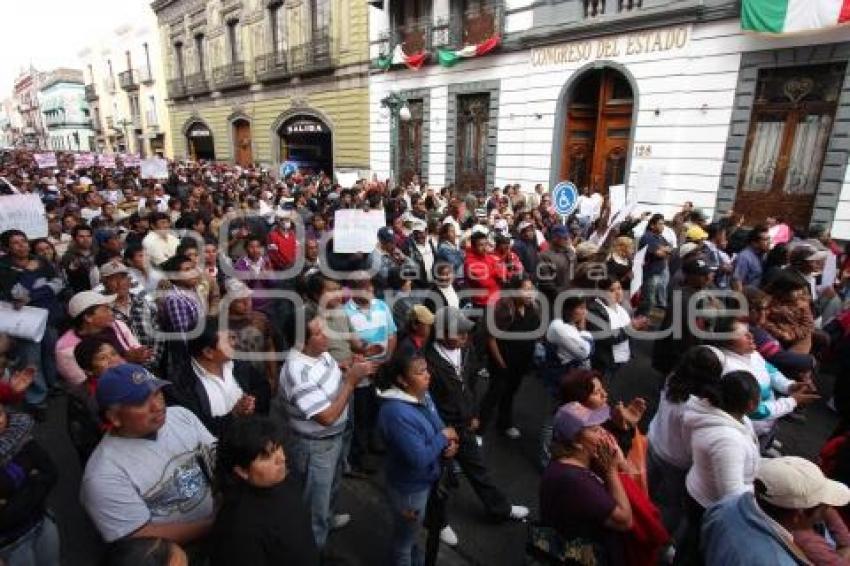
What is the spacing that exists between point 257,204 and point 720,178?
9.44 meters

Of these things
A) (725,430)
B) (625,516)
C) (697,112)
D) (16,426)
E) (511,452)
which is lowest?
(511,452)

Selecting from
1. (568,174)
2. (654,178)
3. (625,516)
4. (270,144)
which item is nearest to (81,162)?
(270,144)

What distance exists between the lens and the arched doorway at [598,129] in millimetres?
11453

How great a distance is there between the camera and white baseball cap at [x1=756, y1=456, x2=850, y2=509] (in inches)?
66.1

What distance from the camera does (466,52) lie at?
1347cm

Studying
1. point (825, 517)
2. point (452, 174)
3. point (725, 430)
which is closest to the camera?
point (825, 517)

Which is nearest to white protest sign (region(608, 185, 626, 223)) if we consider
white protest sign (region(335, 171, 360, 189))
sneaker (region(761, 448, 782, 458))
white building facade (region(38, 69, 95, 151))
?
sneaker (region(761, 448, 782, 458))

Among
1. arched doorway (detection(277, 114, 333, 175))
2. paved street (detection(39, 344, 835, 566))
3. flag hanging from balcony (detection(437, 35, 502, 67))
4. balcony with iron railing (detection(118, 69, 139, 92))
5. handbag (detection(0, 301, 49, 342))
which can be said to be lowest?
paved street (detection(39, 344, 835, 566))

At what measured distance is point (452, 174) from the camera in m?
15.2

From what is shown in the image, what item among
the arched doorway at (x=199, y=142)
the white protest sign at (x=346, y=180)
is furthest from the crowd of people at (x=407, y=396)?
the arched doorway at (x=199, y=142)

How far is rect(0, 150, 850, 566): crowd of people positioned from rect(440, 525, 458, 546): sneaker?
2 centimetres

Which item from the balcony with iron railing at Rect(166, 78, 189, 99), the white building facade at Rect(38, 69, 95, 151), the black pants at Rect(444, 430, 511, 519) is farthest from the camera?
the white building facade at Rect(38, 69, 95, 151)

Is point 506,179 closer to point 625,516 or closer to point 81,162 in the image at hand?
point 625,516

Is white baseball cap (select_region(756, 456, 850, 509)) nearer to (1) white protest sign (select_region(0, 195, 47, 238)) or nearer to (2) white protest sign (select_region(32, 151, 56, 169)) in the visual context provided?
(1) white protest sign (select_region(0, 195, 47, 238))
